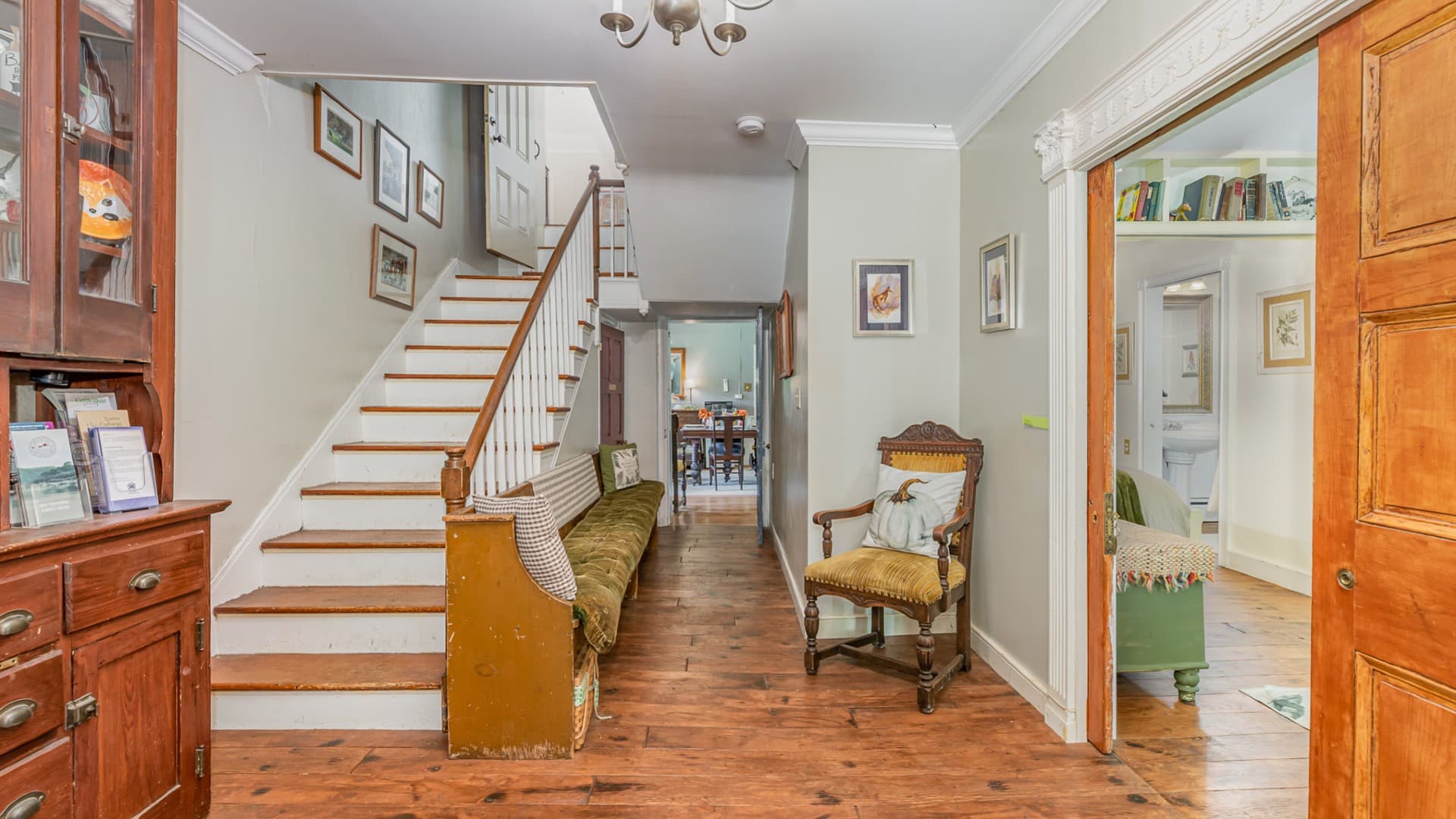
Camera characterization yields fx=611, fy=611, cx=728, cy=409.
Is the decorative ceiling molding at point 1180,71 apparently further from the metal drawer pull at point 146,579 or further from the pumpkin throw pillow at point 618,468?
the pumpkin throw pillow at point 618,468

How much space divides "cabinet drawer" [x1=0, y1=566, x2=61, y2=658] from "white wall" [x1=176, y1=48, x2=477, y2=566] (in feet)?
3.86

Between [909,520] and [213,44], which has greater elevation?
[213,44]

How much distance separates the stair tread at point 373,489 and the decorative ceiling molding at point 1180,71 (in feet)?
10.4

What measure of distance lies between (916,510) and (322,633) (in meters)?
2.66

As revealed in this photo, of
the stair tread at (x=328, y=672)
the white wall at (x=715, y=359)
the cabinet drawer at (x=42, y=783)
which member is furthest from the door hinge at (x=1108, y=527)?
the white wall at (x=715, y=359)

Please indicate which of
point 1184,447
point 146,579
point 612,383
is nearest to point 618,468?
point 612,383

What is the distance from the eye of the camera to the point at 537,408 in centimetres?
338

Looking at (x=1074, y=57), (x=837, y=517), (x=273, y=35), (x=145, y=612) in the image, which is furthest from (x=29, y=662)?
(x=1074, y=57)

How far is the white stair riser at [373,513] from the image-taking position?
311 cm

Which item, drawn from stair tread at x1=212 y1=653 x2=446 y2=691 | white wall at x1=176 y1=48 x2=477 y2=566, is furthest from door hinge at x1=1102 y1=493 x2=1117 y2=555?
white wall at x1=176 y1=48 x2=477 y2=566

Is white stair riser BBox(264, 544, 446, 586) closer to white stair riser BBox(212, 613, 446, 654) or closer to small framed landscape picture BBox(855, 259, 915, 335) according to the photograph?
white stair riser BBox(212, 613, 446, 654)

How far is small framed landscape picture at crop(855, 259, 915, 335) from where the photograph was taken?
3.23 metres

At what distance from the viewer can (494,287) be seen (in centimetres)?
480

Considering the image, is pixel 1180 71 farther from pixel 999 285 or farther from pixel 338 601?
pixel 338 601
